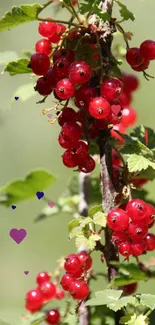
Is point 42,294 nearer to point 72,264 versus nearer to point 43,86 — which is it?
point 72,264

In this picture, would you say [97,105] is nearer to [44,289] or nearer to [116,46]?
[44,289]

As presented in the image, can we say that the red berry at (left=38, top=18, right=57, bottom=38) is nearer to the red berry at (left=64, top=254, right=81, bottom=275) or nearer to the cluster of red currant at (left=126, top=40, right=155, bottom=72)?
the cluster of red currant at (left=126, top=40, right=155, bottom=72)

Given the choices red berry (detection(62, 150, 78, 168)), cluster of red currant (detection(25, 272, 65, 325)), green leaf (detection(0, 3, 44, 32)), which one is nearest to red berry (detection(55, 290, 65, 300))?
cluster of red currant (detection(25, 272, 65, 325))

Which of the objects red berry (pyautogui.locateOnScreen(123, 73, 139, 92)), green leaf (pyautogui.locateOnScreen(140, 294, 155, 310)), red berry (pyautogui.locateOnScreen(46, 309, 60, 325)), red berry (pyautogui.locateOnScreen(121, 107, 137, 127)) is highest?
red berry (pyautogui.locateOnScreen(123, 73, 139, 92))

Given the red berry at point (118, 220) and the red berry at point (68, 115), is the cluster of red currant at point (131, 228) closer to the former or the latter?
the red berry at point (118, 220)

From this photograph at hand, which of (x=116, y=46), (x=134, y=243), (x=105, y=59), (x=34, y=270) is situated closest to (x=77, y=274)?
(x=134, y=243)

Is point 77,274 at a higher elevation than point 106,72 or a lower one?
lower
